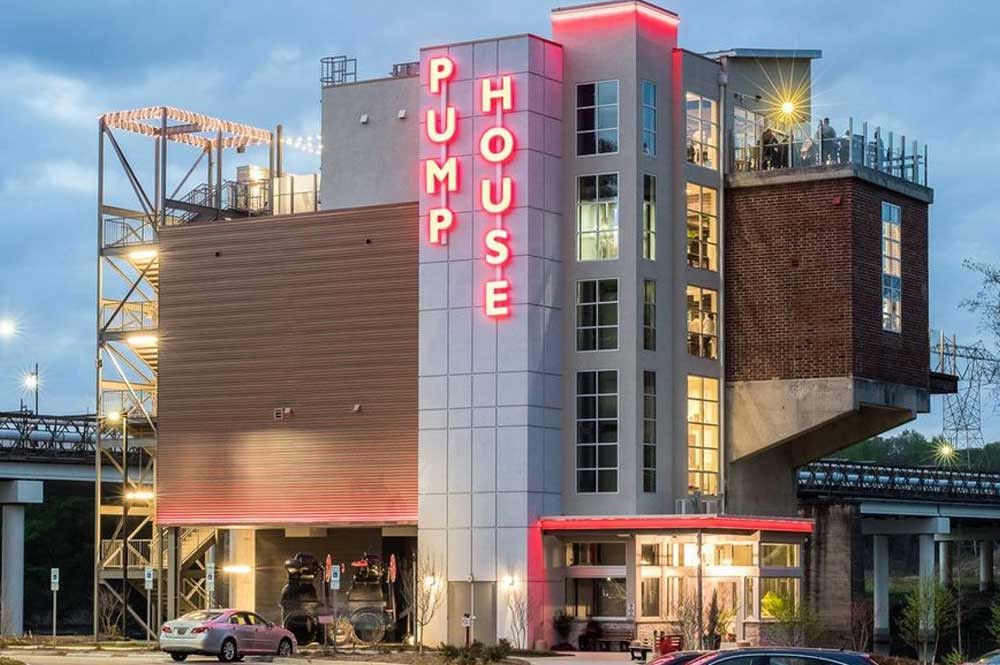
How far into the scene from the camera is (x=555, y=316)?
69.4 meters

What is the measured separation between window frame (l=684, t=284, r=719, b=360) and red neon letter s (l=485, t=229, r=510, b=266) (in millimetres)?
6644

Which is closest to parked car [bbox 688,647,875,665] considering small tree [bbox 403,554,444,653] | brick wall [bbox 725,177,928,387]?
small tree [bbox 403,554,444,653]

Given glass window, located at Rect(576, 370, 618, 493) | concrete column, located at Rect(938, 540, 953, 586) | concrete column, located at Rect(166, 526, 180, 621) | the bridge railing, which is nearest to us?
glass window, located at Rect(576, 370, 618, 493)

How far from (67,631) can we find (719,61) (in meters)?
59.0

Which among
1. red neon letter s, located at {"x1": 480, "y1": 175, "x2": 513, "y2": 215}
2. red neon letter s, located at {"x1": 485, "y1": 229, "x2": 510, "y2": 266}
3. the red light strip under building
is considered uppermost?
red neon letter s, located at {"x1": 480, "y1": 175, "x2": 513, "y2": 215}

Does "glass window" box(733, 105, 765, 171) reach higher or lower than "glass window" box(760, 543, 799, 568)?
higher

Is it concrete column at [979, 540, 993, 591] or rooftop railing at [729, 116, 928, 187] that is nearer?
rooftop railing at [729, 116, 928, 187]

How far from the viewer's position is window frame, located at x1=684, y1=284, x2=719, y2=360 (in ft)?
233

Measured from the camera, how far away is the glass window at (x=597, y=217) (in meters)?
69.5

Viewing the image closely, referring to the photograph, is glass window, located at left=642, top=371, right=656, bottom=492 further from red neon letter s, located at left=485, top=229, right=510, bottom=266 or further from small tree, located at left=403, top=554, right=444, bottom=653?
small tree, located at left=403, top=554, right=444, bottom=653

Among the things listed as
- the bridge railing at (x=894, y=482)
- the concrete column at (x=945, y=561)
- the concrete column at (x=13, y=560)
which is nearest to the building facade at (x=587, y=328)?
the concrete column at (x=13, y=560)

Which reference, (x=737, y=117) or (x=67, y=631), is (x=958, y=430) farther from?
(x=737, y=117)

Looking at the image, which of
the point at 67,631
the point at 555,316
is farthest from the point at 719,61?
the point at 67,631

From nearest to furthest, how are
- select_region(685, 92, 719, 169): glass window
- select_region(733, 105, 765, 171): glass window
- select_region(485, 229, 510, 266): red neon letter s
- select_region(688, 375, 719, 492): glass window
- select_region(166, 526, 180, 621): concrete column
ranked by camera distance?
select_region(485, 229, 510, 266): red neon letter s → select_region(688, 375, 719, 492): glass window → select_region(685, 92, 719, 169): glass window → select_region(733, 105, 765, 171): glass window → select_region(166, 526, 180, 621): concrete column
